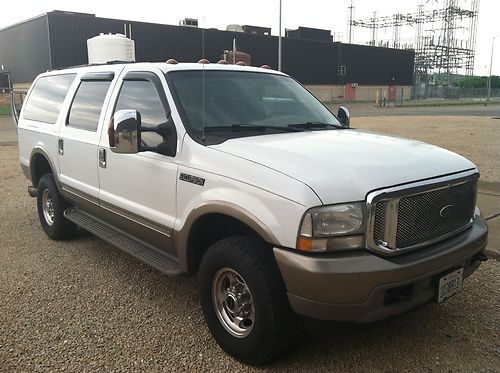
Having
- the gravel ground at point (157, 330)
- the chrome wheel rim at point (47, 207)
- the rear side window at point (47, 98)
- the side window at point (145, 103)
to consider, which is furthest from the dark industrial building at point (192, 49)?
the gravel ground at point (157, 330)

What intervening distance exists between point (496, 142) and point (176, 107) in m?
12.0

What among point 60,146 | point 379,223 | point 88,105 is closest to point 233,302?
point 379,223

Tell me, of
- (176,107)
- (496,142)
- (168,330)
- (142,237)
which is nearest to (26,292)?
(142,237)

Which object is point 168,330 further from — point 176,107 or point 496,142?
point 496,142

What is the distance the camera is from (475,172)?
3.27 m

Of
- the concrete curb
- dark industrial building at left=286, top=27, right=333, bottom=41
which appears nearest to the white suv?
the concrete curb

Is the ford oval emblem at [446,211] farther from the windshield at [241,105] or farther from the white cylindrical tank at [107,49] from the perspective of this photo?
→ the white cylindrical tank at [107,49]

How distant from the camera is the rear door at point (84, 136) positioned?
4379 millimetres

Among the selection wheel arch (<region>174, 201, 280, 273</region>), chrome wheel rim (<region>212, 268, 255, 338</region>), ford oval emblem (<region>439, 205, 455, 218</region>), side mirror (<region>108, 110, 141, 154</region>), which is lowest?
chrome wheel rim (<region>212, 268, 255, 338</region>)

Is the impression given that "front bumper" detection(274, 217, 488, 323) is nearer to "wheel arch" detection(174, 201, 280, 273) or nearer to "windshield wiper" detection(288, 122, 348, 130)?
"wheel arch" detection(174, 201, 280, 273)

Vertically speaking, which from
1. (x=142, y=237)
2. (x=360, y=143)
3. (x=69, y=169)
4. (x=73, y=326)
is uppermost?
(x=360, y=143)

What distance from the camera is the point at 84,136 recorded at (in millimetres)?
4531

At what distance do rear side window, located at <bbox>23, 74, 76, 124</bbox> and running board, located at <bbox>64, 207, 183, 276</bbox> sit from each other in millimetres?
1155

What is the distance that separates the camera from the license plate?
2850 millimetres
